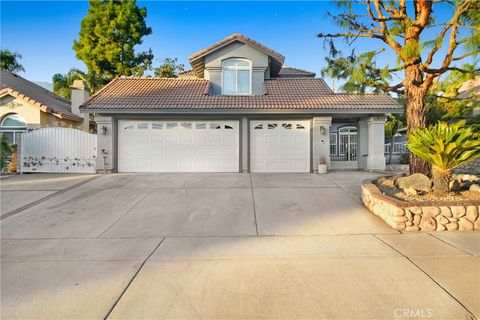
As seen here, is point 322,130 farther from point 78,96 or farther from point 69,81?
point 69,81

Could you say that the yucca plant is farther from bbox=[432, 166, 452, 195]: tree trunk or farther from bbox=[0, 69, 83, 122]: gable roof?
bbox=[0, 69, 83, 122]: gable roof

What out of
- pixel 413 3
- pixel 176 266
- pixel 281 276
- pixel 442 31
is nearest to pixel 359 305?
pixel 281 276

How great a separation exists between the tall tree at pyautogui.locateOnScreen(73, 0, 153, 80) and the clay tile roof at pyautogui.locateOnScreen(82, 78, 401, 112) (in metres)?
11.3

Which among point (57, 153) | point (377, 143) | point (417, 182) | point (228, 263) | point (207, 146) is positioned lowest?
point (228, 263)

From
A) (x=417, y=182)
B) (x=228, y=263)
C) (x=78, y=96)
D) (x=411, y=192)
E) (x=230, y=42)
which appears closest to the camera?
(x=228, y=263)

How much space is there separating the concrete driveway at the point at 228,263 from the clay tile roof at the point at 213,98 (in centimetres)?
542

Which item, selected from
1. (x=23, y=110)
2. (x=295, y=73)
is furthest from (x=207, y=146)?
(x=23, y=110)

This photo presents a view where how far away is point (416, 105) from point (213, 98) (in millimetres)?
7862

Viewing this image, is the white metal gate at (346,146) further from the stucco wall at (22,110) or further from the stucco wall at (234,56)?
the stucco wall at (22,110)

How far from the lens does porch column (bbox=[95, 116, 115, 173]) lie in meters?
11.5

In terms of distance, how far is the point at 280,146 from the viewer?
12.0 meters

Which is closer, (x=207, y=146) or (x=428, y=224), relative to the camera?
(x=428, y=224)

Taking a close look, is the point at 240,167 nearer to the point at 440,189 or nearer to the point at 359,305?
the point at 440,189

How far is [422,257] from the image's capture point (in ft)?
12.9
